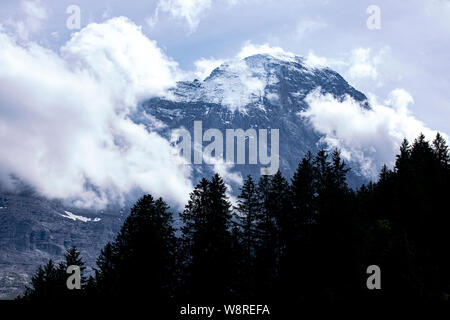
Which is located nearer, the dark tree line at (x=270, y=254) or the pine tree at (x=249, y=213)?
the dark tree line at (x=270, y=254)

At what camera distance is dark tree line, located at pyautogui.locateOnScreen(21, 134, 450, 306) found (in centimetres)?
4291

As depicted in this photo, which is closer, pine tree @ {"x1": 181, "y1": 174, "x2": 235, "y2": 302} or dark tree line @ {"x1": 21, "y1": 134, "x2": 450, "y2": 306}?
pine tree @ {"x1": 181, "y1": 174, "x2": 235, "y2": 302}

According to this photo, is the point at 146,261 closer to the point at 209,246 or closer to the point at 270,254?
the point at 209,246

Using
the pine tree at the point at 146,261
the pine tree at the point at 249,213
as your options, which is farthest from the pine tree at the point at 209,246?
the pine tree at the point at 249,213

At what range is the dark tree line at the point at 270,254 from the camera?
1689 inches

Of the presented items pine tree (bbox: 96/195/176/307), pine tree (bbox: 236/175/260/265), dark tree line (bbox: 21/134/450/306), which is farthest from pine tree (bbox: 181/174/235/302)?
pine tree (bbox: 236/175/260/265)

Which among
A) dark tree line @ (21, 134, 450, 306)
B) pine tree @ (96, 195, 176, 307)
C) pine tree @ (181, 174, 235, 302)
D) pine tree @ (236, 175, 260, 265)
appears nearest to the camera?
pine tree @ (181, 174, 235, 302)

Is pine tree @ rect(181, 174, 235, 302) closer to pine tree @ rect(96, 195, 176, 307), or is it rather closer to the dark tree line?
the dark tree line

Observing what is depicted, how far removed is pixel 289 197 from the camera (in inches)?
1993

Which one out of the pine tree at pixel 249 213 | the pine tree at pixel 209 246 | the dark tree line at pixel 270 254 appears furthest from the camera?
the pine tree at pixel 249 213

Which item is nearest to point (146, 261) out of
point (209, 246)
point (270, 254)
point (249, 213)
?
point (209, 246)

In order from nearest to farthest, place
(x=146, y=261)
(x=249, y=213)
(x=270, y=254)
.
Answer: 1. (x=146, y=261)
2. (x=270, y=254)
3. (x=249, y=213)

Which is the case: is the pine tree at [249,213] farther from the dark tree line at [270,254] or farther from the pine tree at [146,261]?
the pine tree at [146,261]

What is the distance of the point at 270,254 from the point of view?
48.6 m
